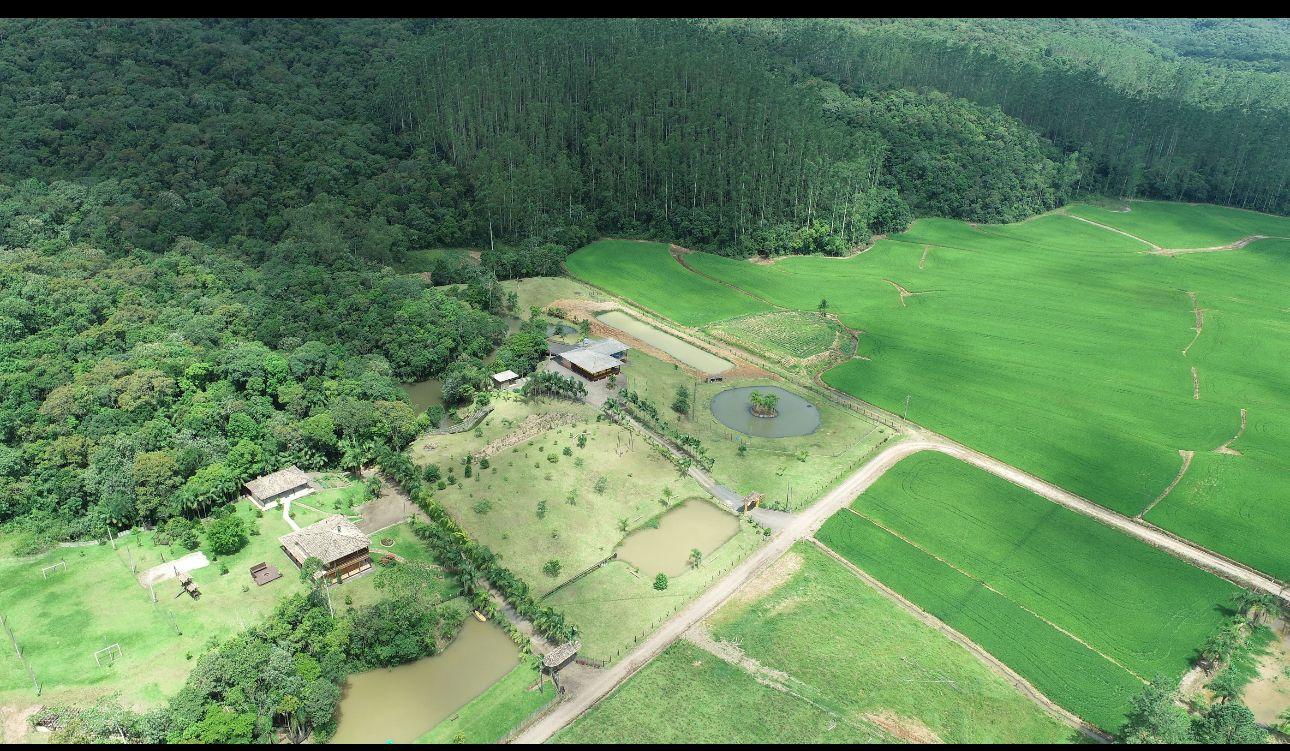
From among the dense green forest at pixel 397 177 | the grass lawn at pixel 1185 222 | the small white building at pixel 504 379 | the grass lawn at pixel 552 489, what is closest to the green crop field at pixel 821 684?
the grass lawn at pixel 552 489

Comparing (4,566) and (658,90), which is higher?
(658,90)

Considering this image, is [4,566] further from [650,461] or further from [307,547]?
[650,461]

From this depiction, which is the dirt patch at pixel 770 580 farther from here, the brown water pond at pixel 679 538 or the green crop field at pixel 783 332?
the green crop field at pixel 783 332

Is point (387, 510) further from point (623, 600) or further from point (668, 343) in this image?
point (668, 343)

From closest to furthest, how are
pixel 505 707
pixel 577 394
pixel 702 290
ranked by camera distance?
pixel 505 707
pixel 577 394
pixel 702 290

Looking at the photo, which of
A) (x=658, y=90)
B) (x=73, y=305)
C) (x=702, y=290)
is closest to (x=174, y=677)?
(x=73, y=305)

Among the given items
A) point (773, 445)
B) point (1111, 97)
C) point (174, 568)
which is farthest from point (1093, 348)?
point (174, 568)
